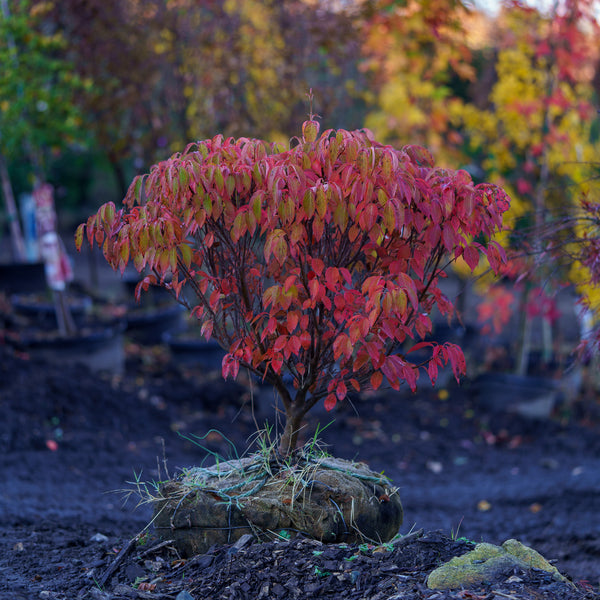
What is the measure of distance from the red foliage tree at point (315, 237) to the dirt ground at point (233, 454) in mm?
396

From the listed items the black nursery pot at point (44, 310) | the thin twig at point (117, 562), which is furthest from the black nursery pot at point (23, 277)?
the thin twig at point (117, 562)

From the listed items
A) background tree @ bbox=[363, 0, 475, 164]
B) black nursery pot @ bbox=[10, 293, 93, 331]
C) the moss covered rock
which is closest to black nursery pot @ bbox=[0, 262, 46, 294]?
black nursery pot @ bbox=[10, 293, 93, 331]

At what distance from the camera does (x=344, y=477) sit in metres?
3.07

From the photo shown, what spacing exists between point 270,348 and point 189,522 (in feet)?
Answer: 2.74

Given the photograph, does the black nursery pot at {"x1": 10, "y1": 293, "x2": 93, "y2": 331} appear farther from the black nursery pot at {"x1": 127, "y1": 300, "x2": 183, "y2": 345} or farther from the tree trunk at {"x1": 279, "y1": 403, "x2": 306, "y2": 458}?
the tree trunk at {"x1": 279, "y1": 403, "x2": 306, "y2": 458}

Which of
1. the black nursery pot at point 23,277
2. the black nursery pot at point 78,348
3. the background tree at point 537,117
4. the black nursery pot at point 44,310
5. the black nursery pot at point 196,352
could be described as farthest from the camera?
the black nursery pot at point 23,277

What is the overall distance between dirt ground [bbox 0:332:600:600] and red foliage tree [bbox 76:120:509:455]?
40 centimetres

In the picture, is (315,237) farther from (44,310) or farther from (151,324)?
(151,324)

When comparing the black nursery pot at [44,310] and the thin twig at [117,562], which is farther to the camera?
the black nursery pot at [44,310]

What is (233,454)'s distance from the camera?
5.70 metres

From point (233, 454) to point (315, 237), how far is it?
3.44 m

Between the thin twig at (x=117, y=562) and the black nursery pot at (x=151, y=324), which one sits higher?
the thin twig at (x=117, y=562)

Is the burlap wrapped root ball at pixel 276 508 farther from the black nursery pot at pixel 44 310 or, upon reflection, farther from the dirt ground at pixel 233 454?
the black nursery pot at pixel 44 310

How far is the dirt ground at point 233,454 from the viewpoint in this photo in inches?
101
